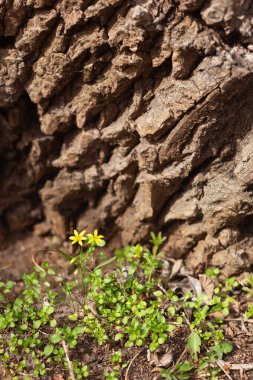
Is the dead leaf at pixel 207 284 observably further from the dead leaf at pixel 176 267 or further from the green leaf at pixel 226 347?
the green leaf at pixel 226 347

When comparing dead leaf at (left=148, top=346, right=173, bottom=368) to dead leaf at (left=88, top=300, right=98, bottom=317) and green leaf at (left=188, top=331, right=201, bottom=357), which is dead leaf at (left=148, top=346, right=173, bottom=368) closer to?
green leaf at (left=188, top=331, right=201, bottom=357)

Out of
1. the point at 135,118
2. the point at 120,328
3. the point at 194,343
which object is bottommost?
the point at 194,343

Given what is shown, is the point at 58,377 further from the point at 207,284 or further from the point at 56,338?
the point at 207,284


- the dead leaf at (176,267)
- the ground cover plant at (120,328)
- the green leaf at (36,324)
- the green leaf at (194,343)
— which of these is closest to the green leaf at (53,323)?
the ground cover plant at (120,328)

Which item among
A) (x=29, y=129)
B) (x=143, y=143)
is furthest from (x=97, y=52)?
(x=29, y=129)

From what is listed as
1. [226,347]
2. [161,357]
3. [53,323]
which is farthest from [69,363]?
[226,347]

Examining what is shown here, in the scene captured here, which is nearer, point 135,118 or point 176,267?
point 135,118

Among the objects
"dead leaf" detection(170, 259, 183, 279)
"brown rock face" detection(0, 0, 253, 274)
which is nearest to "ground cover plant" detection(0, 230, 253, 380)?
"dead leaf" detection(170, 259, 183, 279)
